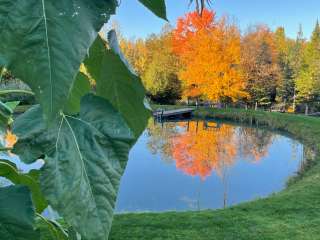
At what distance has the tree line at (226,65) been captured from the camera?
600 inches

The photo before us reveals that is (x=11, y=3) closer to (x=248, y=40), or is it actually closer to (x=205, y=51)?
(x=205, y=51)

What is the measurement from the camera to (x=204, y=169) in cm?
775

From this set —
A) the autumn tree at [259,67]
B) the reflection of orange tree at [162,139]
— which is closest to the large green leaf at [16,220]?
the reflection of orange tree at [162,139]

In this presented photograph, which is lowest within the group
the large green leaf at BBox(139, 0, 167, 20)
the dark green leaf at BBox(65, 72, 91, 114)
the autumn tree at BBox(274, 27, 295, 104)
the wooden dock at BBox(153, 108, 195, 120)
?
the wooden dock at BBox(153, 108, 195, 120)

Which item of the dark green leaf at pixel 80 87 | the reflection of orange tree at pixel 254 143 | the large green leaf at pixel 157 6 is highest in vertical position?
the large green leaf at pixel 157 6

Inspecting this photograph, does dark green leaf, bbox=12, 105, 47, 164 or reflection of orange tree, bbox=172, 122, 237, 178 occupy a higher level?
dark green leaf, bbox=12, 105, 47, 164

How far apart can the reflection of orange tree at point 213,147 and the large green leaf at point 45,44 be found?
23.4 feet

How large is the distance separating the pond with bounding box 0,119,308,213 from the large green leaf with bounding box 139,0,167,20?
135 inches

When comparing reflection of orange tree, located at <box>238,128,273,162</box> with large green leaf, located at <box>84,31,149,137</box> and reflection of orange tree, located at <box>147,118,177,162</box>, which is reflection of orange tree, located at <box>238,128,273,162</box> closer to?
reflection of orange tree, located at <box>147,118,177,162</box>

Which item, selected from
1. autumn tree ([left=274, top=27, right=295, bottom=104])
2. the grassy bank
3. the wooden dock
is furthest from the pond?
autumn tree ([left=274, top=27, right=295, bottom=104])

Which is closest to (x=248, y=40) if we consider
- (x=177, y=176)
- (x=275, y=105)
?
(x=275, y=105)

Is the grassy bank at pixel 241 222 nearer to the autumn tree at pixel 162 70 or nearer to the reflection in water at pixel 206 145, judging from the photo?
the reflection in water at pixel 206 145

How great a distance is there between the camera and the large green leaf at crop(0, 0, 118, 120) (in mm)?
141

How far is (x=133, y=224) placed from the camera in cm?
378
